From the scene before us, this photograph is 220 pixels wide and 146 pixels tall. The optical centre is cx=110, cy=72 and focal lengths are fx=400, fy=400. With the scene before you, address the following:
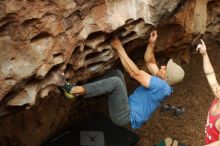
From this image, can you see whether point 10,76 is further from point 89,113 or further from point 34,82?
point 89,113

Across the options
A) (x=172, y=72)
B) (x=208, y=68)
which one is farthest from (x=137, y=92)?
(x=208, y=68)

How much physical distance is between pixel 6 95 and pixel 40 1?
2.95ft

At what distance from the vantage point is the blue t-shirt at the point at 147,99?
4164 mm

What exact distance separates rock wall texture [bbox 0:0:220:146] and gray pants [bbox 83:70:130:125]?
32 cm

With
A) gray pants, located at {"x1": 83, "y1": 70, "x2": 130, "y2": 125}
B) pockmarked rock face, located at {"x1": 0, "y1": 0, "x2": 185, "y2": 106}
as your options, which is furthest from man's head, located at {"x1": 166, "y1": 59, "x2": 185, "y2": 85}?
pockmarked rock face, located at {"x1": 0, "y1": 0, "x2": 185, "y2": 106}

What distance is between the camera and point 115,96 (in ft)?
13.9

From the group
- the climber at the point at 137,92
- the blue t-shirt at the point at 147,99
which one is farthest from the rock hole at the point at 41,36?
the blue t-shirt at the point at 147,99

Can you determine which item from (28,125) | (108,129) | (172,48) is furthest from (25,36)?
(172,48)

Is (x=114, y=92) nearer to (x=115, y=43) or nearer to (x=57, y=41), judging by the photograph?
(x=115, y=43)

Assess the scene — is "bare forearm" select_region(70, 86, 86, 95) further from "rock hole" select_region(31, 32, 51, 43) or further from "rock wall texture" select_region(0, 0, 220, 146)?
"rock hole" select_region(31, 32, 51, 43)

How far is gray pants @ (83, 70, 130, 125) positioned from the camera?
157 inches

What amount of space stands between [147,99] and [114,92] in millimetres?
413

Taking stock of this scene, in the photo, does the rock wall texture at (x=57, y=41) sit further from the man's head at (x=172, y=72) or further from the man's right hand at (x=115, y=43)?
the man's head at (x=172, y=72)

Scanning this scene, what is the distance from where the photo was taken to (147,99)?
4367mm
